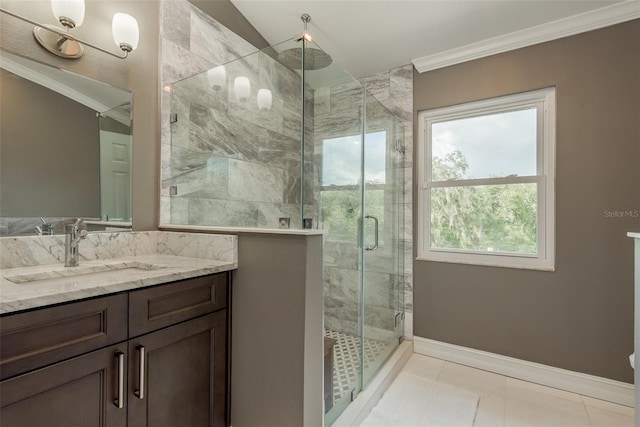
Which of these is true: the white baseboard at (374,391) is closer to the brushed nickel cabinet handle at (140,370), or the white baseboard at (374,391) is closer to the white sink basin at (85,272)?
the brushed nickel cabinet handle at (140,370)

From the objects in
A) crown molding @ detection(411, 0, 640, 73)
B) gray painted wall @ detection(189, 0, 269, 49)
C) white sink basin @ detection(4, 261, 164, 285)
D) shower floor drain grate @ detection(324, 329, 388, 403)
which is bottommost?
shower floor drain grate @ detection(324, 329, 388, 403)

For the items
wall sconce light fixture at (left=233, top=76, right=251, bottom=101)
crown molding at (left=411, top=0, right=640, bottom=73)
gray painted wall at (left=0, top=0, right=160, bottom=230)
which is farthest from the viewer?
wall sconce light fixture at (left=233, top=76, right=251, bottom=101)

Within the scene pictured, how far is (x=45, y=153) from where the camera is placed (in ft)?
4.50

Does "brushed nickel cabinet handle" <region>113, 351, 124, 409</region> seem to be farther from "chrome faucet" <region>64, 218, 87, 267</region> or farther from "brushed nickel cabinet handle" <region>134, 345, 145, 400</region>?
"chrome faucet" <region>64, 218, 87, 267</region>

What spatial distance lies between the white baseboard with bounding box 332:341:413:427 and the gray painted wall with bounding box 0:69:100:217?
5.63ft

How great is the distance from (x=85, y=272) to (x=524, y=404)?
2.56 metres

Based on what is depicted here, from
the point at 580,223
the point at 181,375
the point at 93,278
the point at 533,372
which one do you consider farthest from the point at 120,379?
the point at 580,223

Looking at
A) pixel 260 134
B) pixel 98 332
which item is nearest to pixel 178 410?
pixel 98 332

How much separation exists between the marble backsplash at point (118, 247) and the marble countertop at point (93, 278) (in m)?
0.04

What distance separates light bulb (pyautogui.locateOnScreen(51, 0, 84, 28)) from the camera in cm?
131

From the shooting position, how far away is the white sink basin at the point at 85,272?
1.12 metres

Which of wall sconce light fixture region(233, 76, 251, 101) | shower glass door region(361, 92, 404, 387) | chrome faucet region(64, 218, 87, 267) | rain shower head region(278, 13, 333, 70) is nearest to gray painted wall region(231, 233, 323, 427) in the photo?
chrome faucet region(64, 218, 87, 267)

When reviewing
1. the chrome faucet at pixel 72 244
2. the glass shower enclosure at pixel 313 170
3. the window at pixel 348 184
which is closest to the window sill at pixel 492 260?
the glass shower enclosure at pixel 313 170

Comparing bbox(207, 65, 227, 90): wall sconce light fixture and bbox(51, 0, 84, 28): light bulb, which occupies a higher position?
bbox(207, 65, 227, 90): wall sconce light fixture
